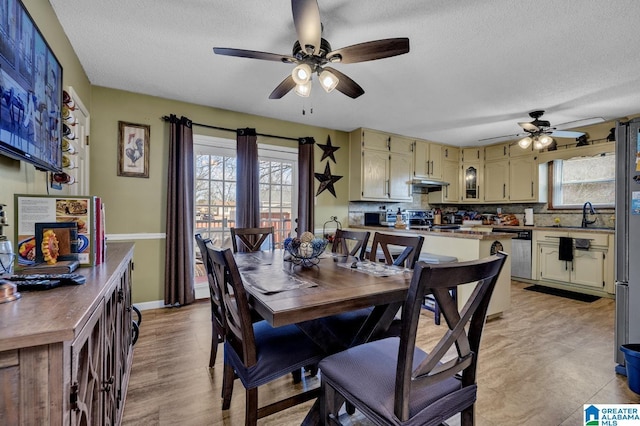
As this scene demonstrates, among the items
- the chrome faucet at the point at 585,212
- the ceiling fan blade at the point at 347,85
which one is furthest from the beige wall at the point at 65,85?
the chrome faucet at the point at 585,212

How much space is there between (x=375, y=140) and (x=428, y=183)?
4.70 feet

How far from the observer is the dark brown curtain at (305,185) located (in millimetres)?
4207

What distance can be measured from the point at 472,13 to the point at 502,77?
116 centimetres

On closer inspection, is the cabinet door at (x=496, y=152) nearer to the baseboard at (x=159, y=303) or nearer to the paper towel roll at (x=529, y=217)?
the paper towel roll at (x=529, y=217)

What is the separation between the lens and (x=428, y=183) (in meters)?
5.37

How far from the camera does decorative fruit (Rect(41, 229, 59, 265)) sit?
1.20 m

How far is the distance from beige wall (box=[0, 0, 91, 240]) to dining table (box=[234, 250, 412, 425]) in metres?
1.09

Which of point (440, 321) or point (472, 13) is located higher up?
point (472, 13)

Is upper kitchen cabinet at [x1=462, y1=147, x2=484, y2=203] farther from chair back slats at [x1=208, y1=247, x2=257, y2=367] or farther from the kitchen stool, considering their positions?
chair back slats at [x1=208, y1=247, x2=257, y2=367]

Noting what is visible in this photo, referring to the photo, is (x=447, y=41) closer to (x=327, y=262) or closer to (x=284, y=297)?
(x=327, y=262)

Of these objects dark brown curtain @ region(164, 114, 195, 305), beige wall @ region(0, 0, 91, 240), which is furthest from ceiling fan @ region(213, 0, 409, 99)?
dark brown curtain @ region(164, 114, 195, 305)

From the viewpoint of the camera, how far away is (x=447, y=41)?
2.22 m

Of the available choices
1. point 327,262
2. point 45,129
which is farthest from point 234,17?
point 327,262

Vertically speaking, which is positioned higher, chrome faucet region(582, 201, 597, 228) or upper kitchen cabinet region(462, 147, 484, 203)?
upper kitchen cabinet region(462, 147, 484, 203)
